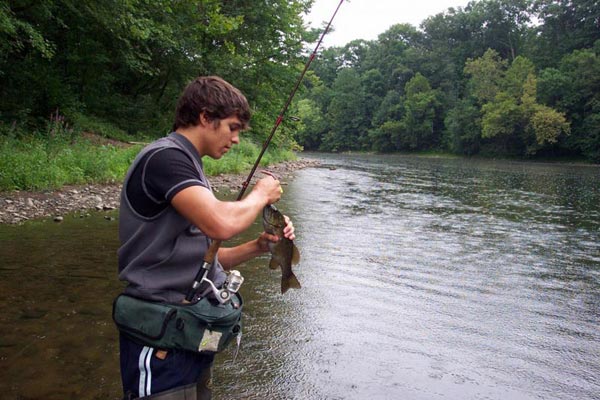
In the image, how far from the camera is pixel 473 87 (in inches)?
2950

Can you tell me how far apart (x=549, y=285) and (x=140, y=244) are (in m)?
7.01

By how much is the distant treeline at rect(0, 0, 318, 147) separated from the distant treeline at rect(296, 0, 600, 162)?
21.8m

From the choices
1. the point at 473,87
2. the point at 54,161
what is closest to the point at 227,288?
the point at 54,161

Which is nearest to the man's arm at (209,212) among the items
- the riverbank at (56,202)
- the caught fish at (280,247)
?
the caught fish at (280,247)

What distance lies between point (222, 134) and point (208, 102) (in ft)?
0.51

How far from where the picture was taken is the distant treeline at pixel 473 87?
57.9 m

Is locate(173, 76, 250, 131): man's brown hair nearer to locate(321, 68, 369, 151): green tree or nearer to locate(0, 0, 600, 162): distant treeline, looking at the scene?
locate(0, 0, 600, 162): distant treeline

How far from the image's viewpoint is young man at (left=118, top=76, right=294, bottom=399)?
1.95 meters

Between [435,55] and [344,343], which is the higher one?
[435,55]

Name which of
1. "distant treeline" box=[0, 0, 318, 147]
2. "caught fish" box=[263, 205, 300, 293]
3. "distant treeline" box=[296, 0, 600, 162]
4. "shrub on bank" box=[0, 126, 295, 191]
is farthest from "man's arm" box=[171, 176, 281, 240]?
"distant treeline" box=[296, 0, 600, 162]

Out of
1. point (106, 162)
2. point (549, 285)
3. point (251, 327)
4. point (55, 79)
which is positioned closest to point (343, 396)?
point (251, 327)

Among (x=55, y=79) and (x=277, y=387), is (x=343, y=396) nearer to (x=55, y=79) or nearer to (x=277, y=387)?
(x=277, y=387)

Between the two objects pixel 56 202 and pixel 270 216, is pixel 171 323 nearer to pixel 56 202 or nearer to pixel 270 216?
pixel 270 216

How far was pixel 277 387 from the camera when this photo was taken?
13.0 feet
